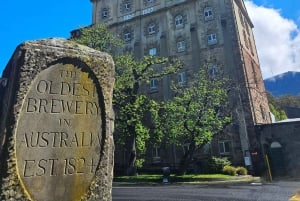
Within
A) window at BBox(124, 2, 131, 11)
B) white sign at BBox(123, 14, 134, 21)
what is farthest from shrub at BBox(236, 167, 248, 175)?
window at BBox(124, 2, 131, 11)

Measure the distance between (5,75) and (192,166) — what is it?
22.7 m

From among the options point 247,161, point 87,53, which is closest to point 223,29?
point 247,161

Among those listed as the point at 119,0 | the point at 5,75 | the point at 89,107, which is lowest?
the point at 89,107

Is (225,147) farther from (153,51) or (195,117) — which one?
(153,51)

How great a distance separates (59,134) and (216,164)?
20719mm

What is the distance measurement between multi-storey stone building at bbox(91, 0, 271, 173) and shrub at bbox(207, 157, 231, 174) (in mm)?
2028

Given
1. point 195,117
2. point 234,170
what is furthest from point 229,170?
point 195,117

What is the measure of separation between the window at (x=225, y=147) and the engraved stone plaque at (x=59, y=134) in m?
22.7

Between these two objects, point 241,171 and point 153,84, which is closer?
point 241,171

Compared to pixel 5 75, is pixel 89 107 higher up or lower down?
lower down

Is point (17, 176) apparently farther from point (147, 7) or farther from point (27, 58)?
point (147, 7)

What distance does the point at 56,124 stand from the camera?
12.6 feet

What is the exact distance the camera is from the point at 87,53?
14.0 ft

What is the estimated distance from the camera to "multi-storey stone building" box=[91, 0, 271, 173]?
2529 centimetres
